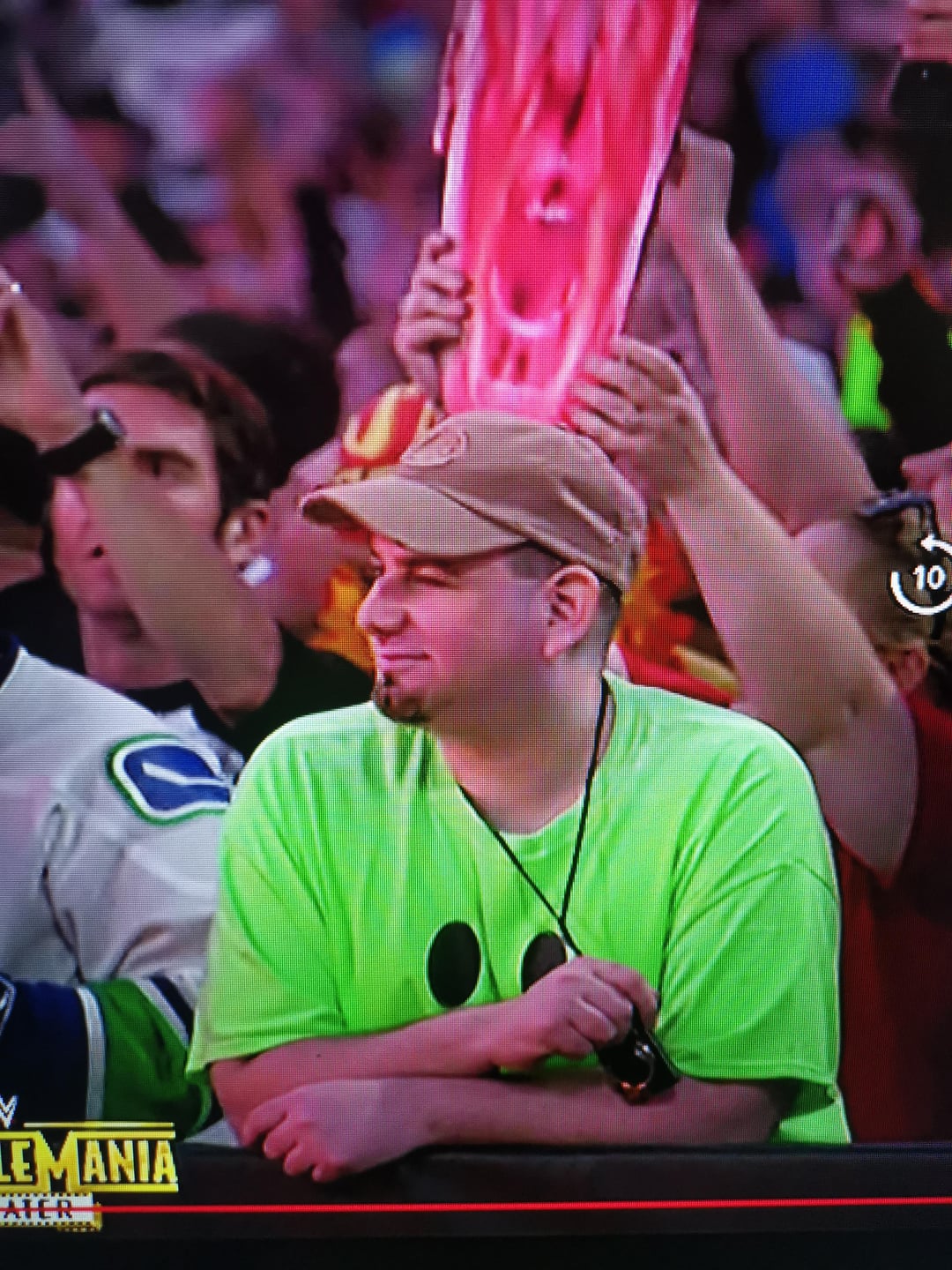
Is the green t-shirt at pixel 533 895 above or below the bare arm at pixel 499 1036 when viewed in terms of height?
above

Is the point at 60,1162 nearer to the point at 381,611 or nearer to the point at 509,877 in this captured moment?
the point at 509,877

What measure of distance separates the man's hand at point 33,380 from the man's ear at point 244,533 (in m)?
0.25

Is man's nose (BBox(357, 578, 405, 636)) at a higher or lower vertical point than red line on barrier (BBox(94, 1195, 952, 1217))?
higher

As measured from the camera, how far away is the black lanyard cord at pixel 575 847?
5.75 feet

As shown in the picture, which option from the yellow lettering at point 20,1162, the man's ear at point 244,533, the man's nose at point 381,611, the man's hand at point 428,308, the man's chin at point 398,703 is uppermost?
the man's hand at point 428,308

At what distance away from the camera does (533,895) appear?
5.77ft

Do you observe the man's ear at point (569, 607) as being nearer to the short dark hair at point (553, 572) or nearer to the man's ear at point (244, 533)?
the short dark hair at point (553, 572)

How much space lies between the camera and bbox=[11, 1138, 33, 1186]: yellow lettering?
1809 millimetres

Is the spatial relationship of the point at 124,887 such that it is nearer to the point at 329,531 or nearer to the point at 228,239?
the point at 329,531

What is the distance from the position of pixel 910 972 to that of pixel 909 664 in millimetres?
434

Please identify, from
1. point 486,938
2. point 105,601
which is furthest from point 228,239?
point 486,938

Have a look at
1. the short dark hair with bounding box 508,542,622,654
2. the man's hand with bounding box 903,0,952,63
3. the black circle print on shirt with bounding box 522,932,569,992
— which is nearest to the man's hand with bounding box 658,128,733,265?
the man's hand with bounding box 903,0,952,63

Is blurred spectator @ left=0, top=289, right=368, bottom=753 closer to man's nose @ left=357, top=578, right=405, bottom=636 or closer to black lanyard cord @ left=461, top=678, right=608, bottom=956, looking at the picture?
man's nose @ left=357, top=578, right=405, bottom=636

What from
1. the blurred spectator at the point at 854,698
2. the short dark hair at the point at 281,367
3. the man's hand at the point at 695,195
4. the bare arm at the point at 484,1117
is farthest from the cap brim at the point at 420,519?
the bare arm at the point at 484,1117
